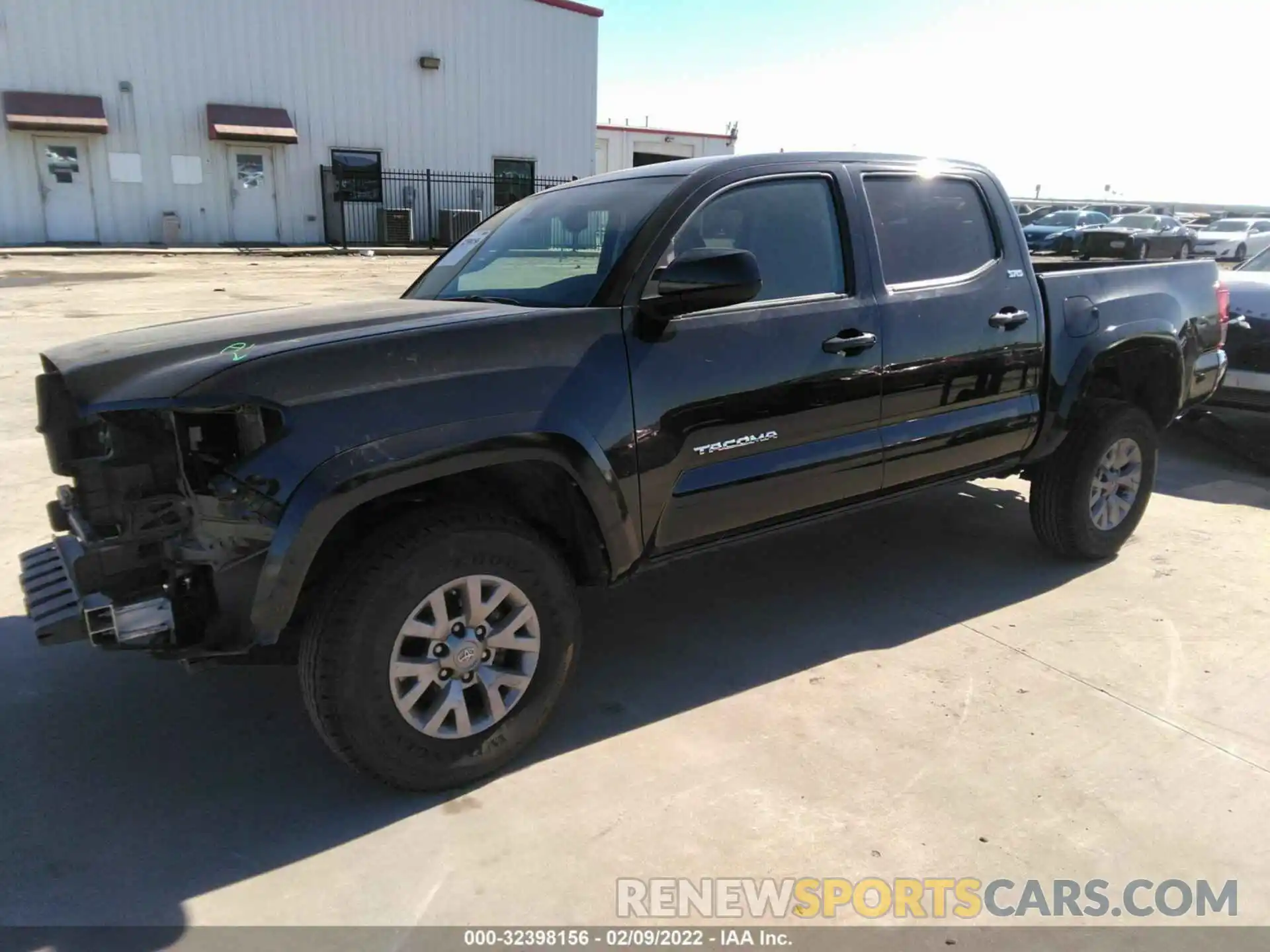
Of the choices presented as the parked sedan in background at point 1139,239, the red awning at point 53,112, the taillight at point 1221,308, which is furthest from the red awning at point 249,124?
the taillight at point 1221,308

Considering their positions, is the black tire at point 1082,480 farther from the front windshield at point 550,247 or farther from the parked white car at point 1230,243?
the parked white car at point 1230,243

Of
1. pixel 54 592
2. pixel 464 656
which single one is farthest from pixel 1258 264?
pixel 54 592

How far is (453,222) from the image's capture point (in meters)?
28.1

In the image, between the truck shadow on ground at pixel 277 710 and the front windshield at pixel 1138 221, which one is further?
the front windshield at pixel 1138 221

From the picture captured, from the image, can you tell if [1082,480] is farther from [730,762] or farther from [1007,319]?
[730,762]

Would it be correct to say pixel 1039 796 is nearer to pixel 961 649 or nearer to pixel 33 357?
pixel 961 649

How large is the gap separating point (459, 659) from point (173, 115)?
88.0 ft

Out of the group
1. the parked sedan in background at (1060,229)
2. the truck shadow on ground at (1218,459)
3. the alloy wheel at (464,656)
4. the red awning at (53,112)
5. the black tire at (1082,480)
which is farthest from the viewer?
the parked sedan in background at (1060,229)

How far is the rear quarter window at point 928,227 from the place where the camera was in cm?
391

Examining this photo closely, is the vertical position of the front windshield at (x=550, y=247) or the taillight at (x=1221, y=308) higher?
the front windshield at (x=550, y=247)

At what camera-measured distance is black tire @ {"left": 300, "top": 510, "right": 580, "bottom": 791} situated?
2.65 m

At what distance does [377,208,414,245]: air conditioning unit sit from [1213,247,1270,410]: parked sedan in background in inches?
961

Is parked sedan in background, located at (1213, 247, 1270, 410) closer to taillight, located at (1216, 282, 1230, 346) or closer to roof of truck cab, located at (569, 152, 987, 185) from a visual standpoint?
taillight, located at (1216, 282, 1230, 346)

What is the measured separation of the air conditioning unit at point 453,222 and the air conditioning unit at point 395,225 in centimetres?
99
